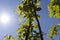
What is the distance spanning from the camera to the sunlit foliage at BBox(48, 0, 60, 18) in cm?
1936

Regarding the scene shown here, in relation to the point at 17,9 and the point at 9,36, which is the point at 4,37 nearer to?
the point at 9,36

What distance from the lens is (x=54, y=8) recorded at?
19.5m

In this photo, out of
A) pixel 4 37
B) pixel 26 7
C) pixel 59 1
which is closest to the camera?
pixel 59 1

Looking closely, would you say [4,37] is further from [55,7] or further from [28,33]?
[55,7]

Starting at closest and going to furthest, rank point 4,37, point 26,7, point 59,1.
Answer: point 59,1, point 26,7, point 4,37

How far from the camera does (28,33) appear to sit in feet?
68.8

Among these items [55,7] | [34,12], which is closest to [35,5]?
[34,12]

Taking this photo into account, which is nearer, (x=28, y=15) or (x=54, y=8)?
(x=54, y=8)

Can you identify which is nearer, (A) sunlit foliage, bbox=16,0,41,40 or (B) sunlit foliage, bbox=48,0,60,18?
(B) sunlit foliage, bbox=48,0,60,18

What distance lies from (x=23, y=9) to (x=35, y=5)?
1.33m

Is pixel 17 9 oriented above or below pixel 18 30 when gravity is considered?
above

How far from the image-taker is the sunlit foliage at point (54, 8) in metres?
19.4

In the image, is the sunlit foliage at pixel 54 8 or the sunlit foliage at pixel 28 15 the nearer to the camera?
the sunlit foliage at pixel 54 8

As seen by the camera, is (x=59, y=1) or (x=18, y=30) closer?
(x=59, y=1)
